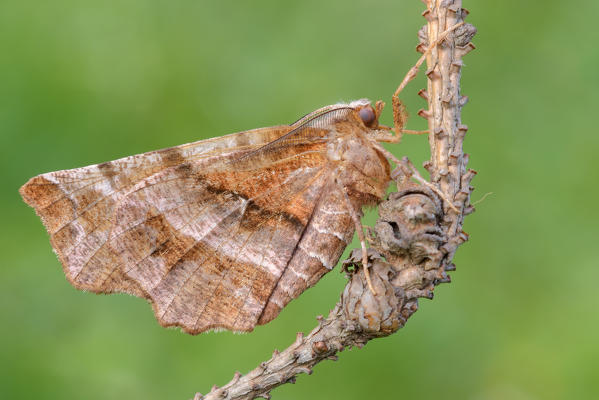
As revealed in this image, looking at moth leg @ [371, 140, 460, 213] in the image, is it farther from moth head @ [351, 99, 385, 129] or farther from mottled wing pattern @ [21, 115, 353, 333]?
mottled wing pattern @ [21, 115, 353, 333]

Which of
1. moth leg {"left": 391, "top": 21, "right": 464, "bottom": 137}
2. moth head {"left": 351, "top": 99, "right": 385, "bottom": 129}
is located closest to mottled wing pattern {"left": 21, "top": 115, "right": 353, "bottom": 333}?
moth head {"left": 351, "top": 99, "right": 385, "bottom": 129}

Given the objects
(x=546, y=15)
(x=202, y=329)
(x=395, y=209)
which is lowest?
(x=395, y=209)

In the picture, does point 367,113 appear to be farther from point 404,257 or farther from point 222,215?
point 404,257

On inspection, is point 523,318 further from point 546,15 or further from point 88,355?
point 88,355

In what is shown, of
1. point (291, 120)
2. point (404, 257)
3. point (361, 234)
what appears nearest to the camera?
point (404, 257)

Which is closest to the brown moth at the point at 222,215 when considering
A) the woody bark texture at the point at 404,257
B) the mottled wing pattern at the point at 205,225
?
the mottled wing pattern at the point at 205,225

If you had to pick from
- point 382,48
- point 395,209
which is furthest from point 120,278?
point 382,48

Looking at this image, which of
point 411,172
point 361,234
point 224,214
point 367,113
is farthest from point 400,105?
point 224,214
